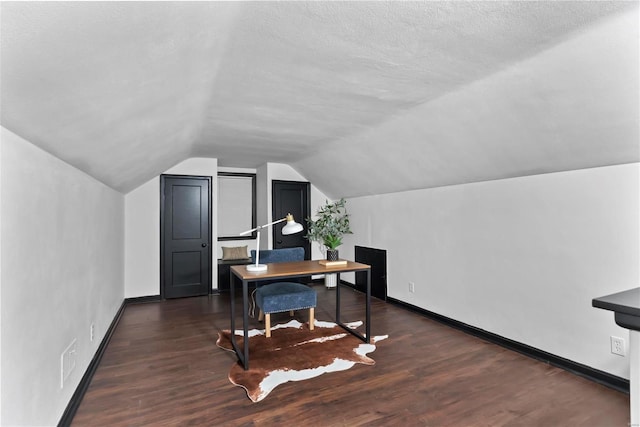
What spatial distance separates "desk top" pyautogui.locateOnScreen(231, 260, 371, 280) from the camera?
3.05 metres

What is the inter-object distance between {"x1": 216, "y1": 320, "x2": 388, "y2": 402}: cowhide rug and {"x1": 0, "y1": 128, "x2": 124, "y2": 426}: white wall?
1.23m

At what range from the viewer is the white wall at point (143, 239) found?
16.7 ft

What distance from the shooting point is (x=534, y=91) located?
2193 millimetres

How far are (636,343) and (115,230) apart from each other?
Result: 484 centimetres

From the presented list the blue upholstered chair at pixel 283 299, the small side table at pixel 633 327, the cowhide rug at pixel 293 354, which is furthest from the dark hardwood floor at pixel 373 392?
the small side table at pixel 633 327

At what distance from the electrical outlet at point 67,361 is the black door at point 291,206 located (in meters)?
3.98

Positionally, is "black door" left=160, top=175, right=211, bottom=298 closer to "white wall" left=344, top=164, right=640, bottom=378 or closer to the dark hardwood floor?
the dark hardwood floor

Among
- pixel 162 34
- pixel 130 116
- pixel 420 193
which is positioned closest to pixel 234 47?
pixel 162 34

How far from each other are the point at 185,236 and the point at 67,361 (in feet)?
11.0

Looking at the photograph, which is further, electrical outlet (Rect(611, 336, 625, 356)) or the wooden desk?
the wooden desk

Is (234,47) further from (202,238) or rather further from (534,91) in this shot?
(202,238)

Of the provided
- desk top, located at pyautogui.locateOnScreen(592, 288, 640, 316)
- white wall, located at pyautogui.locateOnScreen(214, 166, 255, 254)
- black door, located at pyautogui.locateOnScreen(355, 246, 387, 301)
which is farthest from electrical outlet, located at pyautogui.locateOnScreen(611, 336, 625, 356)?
white wall, located at pyautogui.locateOnScreen(214, 166, 255, 254)

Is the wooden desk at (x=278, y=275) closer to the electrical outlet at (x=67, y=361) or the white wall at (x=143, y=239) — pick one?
the electrical outlet at (x=67, y=361)

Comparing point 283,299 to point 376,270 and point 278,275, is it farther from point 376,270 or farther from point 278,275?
point 376,270
